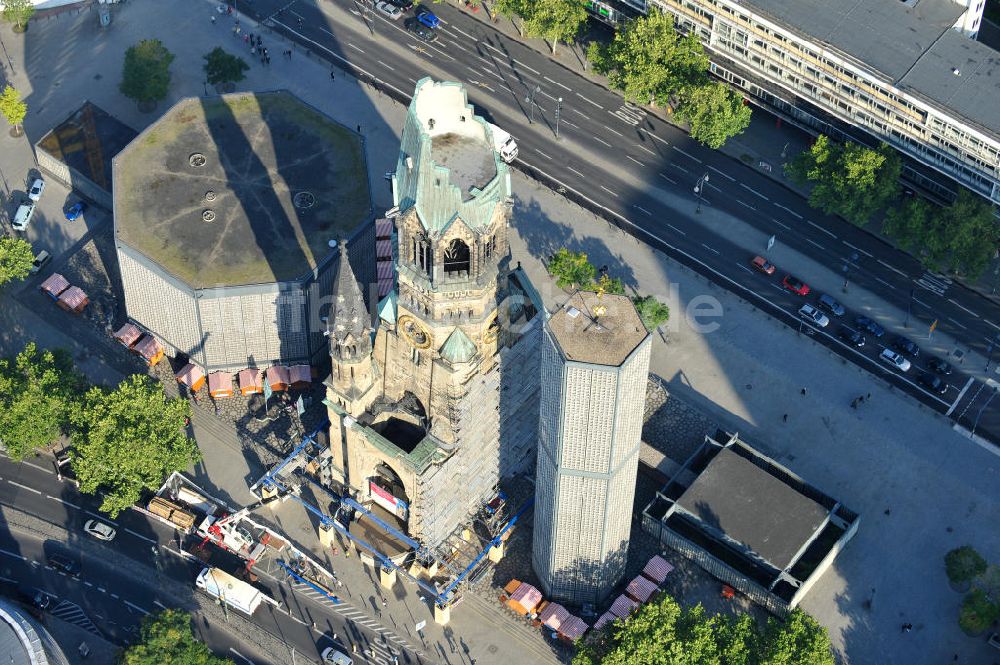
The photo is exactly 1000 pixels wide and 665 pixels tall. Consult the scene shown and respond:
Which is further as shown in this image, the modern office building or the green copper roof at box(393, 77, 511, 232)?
the modern office building

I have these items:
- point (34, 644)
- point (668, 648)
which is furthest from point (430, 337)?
point (34, 644)

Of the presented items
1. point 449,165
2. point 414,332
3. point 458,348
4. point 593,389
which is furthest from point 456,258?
point 593,389

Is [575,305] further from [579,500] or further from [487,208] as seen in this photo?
[579,500]

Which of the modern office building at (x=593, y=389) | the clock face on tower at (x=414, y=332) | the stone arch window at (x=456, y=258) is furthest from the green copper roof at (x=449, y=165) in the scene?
the clock face on tower at (x=414, y=332)

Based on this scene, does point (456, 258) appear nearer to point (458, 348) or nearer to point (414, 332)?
point (458, 348)

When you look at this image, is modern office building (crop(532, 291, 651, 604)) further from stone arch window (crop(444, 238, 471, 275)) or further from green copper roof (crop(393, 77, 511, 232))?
green copper roof (crop(393, 77, 511, 232))

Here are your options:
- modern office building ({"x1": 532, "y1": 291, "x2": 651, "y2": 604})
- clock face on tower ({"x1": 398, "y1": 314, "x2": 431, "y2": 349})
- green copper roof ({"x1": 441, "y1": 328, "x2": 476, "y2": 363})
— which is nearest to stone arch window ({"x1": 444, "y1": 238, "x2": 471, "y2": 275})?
green copper roof ({"x1": 441, "y1": 328, "x2": 476, "y2": 363})
